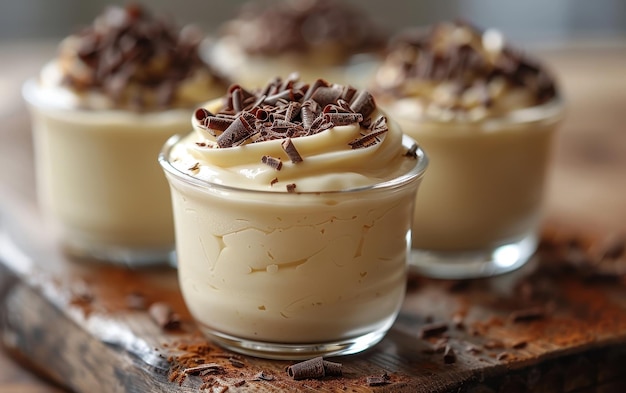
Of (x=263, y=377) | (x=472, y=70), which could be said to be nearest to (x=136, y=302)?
(x=263, y=377)

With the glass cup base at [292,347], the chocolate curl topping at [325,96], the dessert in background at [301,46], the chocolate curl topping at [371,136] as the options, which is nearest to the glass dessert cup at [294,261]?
the glass cup base at [292,347]

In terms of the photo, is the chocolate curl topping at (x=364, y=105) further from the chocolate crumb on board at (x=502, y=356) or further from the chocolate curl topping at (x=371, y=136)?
the chocolate crumb on board at (x=502, y=356)

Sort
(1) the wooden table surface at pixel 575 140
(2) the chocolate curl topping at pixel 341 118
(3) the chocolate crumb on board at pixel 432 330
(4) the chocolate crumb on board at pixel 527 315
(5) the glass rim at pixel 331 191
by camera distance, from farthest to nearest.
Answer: (1) the wooden table surface at pixel 575 140 → (4) the chocolate crumb on board at pixel 527 315 → (3) the chocolate crumb on board at pixel 432 330 → (2) the chocolate curl topping at pixel 341 118 → (5) the glass rim at pixel 331 191

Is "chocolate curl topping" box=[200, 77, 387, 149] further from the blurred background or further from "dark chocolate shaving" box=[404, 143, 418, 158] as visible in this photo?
the blurred background

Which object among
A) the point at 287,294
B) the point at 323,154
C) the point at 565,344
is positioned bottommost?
the point at 565,344

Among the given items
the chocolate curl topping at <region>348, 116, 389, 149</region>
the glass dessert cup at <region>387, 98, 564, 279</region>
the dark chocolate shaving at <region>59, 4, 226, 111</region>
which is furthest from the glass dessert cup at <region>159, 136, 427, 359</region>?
the dark chocolate shaving at <region>59, 4, 226, 111</region>

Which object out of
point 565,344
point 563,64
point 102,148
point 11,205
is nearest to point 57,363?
point 102,148

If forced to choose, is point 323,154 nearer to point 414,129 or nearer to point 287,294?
point 287,294
